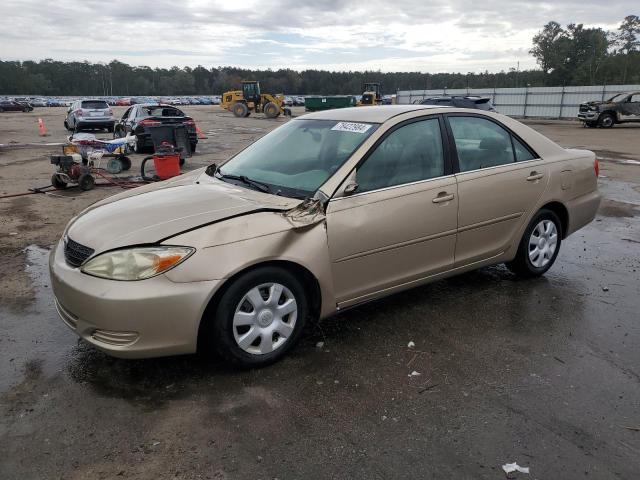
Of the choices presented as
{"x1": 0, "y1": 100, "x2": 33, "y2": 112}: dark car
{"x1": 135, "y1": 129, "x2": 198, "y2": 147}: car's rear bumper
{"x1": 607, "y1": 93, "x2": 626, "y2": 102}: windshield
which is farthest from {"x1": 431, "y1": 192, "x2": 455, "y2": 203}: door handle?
{"x1": 0, "y1": 100, "x2": 33, "y2": 112}: dark car

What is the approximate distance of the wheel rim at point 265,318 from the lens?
3.18 meters

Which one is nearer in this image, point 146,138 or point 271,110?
point 146,138

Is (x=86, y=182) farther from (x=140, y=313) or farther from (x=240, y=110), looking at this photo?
(x=240, y=110)

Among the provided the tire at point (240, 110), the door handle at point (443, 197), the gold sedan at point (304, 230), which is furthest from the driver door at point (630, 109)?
the door handle at point (443, 197)

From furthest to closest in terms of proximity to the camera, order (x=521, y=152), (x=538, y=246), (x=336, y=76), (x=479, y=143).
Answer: (x=336, y=76)
(x=538, y=246)
(x=521, y=152)
(x=479, y=143)

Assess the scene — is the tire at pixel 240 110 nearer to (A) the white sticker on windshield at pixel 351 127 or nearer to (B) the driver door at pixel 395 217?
(A) the white sticker on windshield at pixel 351 127

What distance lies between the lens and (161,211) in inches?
133

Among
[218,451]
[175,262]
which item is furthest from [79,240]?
[218,451]

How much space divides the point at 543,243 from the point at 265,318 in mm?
2970

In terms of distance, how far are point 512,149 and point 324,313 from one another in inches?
93.6

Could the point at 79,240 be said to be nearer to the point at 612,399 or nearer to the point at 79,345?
the point at 79,345

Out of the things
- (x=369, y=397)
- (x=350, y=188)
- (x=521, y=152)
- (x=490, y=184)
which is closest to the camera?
(x=369, y=397)

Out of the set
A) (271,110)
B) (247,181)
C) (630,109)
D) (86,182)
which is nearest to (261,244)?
(247,181)

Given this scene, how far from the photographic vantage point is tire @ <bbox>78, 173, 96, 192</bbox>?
9320 mm
